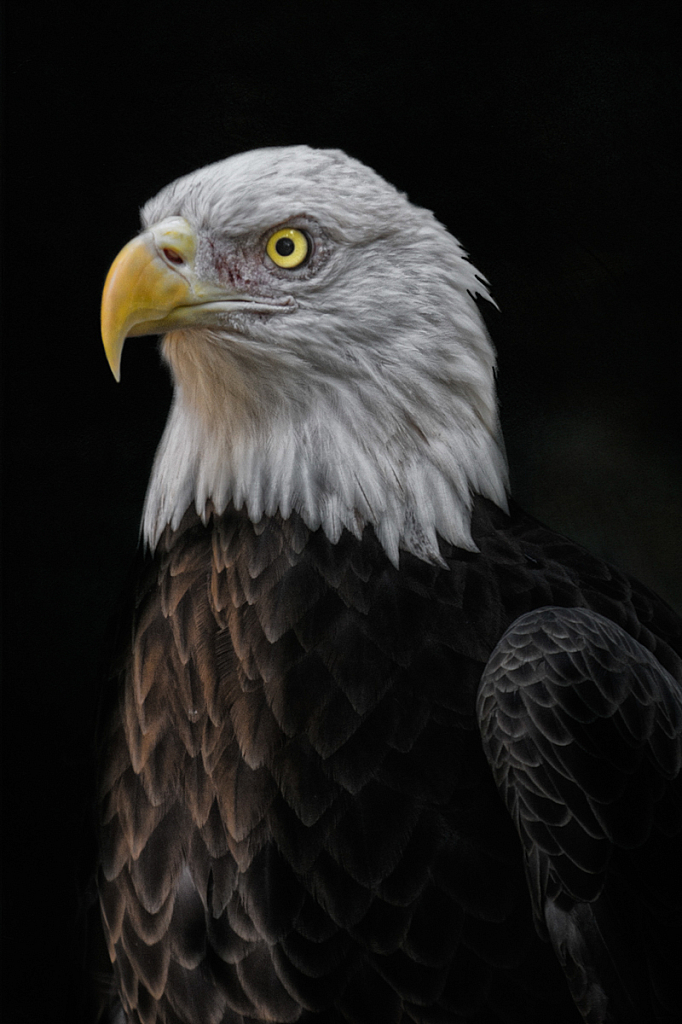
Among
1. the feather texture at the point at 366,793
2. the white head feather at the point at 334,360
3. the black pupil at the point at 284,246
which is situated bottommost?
the feather texture at the point at 366,793

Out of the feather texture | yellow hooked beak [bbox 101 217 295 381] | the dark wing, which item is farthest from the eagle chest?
yellow hooked beak [bbox 101 217 295 381]

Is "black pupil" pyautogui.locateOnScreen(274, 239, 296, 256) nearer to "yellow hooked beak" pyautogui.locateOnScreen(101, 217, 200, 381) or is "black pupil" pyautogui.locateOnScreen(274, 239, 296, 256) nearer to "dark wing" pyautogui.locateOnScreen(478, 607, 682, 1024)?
"yellow hooked beak" pyautogui.locateOnScreen(101, 217, 200, 381)

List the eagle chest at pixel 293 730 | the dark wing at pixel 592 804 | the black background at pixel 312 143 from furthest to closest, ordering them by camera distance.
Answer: the black background at pixel 312 143, the eagle chest at pixel 293 730, the dark wing at pixel 592 804

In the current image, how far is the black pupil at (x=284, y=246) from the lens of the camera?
4.59ft

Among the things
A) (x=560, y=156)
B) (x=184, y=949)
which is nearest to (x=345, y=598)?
(x=184, y=949)

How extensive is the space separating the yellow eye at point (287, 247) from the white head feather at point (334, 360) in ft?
0.04

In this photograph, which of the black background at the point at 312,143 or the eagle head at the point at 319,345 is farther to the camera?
the black background at the point at 312,143

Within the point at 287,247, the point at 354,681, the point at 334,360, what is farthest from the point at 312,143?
the point at 354,681

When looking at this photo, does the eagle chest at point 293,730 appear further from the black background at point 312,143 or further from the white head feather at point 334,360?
the black background at point 312,143

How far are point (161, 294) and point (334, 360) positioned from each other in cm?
28

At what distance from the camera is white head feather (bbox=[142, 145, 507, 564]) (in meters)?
1.39

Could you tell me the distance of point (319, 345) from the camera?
1411 mm

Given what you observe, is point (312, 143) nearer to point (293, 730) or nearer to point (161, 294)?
point (161, 294)

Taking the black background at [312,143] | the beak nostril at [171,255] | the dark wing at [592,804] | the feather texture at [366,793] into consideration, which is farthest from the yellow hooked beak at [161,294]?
the dark wing at [592,804]
